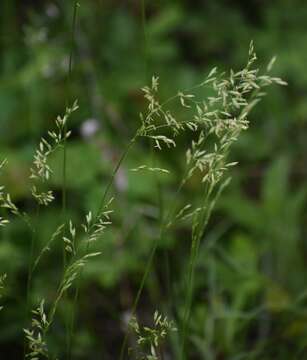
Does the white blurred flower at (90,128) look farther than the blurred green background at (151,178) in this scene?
Yes

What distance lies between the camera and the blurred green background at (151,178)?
2127 millimetres

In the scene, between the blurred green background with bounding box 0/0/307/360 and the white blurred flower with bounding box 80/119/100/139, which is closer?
the blurred green background with bounding box 0/0/307/360

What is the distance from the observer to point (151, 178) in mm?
2521

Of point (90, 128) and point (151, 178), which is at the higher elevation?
point (90, 128)

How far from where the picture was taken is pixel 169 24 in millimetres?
2920

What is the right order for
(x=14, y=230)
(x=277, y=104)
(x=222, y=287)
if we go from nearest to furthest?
(x=222, y=287) → (x=14, y=230) → (x=277, y=104)

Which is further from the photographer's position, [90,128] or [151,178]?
[151,178]

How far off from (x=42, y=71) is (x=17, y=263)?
2.79 ft

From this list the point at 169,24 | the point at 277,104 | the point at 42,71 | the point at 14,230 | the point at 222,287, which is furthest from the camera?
the point at 277,104

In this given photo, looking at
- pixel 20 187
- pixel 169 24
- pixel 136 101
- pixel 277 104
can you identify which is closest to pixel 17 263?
pixel 20 187

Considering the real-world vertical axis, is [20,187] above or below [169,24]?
below

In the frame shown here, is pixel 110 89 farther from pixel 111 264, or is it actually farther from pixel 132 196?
pixel 111 264

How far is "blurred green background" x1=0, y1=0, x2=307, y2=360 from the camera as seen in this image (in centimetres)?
213

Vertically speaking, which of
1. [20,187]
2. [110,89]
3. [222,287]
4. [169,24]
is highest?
[169,24]
